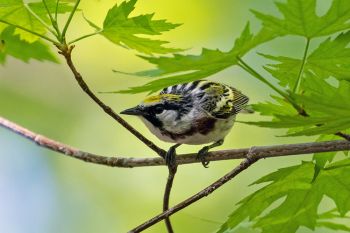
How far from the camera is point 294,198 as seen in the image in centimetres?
119

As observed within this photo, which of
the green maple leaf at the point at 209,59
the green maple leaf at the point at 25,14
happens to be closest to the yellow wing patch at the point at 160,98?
the green maple leaf at the point at 25,14

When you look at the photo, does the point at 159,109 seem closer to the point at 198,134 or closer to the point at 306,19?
the point at 198,134

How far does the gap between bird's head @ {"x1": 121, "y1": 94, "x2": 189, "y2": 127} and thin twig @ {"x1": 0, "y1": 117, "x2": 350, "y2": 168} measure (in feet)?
0.94

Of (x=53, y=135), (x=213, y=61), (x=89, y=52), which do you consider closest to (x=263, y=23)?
(x=213, y=61)

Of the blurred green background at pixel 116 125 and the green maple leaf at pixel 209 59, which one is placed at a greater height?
the blurred green background at pixel 116 125

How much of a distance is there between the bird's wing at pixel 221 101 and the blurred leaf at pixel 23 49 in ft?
1.48

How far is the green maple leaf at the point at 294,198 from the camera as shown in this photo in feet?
3.75

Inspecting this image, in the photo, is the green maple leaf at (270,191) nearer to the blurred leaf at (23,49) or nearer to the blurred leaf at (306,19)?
the blurred leaf at (306,19)

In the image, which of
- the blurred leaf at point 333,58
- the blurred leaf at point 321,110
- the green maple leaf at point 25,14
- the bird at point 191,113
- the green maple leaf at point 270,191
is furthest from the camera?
the bird at point 191,113

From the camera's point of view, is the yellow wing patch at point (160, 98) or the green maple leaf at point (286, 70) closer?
the green maple leaf at point (286, 70)

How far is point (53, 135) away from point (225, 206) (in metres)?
1.01

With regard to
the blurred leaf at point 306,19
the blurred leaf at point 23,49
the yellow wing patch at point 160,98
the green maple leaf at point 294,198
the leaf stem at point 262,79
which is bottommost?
the green maple leaf at point 294,198

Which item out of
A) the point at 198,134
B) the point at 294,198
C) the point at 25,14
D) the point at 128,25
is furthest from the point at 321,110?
the point at 198,134

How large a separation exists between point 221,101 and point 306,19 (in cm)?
92
